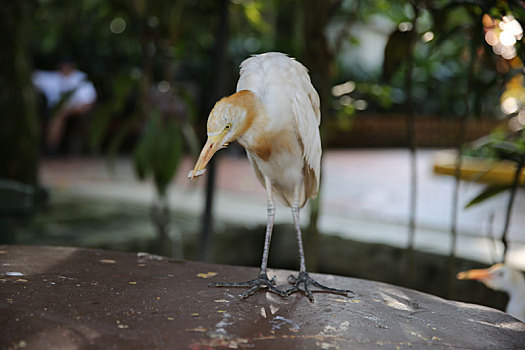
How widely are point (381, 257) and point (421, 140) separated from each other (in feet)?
35.7

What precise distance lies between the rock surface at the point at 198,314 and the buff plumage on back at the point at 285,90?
0.55 metres

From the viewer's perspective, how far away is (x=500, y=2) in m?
2.53

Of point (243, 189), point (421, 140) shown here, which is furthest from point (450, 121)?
point (243, 189)

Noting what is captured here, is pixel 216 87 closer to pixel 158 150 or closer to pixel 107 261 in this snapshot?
pixel 158 150

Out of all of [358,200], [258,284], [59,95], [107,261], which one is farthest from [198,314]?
[59,95]

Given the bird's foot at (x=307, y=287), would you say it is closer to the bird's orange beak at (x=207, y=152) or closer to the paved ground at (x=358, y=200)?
the bird's orange beak at (x=207, y=152)

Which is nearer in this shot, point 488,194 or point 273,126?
point 273,126

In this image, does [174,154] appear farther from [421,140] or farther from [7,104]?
[421,140]

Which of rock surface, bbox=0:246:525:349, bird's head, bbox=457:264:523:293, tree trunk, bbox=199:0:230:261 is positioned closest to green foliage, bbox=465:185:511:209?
bird's head, bbox=457:264:523:293

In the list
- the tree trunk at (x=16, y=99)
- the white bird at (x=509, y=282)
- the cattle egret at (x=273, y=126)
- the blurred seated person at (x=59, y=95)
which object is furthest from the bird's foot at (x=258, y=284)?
the blurred seated person at (x=59, y=95)

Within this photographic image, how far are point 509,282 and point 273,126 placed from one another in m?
1.55

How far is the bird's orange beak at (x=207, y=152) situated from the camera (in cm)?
167

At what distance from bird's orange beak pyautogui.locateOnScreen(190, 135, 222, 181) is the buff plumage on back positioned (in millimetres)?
237

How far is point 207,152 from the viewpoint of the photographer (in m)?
1.70
